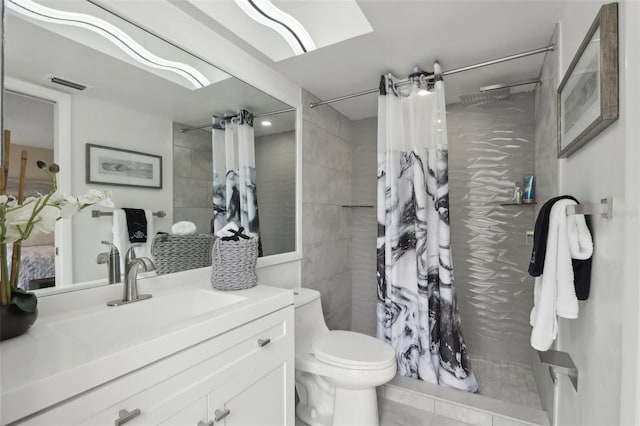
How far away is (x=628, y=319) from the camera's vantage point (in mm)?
712

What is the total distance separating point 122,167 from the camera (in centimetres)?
131

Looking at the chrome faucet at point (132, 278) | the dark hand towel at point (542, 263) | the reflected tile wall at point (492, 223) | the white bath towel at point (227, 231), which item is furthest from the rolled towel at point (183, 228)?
the reflected tile wall at point (492, 223)

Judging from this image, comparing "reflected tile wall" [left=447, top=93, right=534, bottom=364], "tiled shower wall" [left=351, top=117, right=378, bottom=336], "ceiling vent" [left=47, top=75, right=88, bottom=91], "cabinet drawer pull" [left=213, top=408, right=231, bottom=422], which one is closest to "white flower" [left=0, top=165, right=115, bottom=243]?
"ceiling vent" [left=47, top=75, right=88, bottom=91]

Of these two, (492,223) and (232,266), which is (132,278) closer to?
(232,266)

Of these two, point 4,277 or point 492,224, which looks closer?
point 4,277

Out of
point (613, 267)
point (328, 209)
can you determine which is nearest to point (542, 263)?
point (613, 267)

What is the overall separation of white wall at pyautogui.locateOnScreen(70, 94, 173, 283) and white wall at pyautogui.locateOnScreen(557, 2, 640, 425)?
5.53ft

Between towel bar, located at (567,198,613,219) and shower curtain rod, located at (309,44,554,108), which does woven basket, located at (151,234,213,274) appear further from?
towel bar, located at (567,198,613,219)

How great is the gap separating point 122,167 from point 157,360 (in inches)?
34.1

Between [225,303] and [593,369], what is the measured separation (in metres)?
1.37

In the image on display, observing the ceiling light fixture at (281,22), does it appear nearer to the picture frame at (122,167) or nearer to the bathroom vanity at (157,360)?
the picture frame at (122,167)

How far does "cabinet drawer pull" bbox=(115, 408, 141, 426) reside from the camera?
2.52 feet

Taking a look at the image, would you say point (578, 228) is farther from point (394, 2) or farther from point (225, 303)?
point (225, 303)

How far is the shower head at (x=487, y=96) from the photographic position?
2.12m
